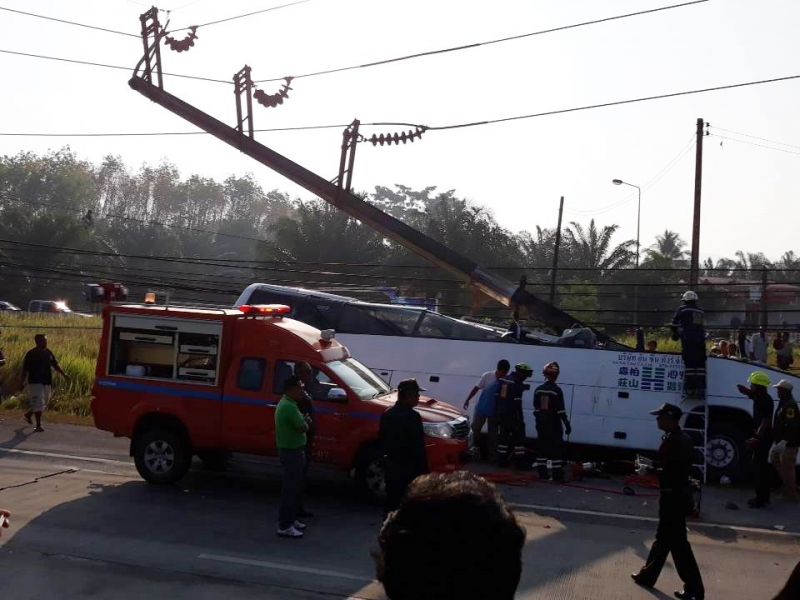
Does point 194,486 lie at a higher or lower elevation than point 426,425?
lower

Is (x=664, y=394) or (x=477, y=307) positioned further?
(x=477, y=307)

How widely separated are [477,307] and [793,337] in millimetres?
35505

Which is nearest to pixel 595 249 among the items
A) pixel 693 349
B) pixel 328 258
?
pixel 328 258

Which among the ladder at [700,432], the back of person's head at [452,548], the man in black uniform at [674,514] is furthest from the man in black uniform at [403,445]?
the back of person's head at [452,548]

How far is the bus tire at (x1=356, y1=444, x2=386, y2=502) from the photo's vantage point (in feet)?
36.2

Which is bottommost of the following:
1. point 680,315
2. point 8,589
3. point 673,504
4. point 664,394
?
point 8,589

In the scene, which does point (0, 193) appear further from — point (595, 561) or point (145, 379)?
point (595, 561)

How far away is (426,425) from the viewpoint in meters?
11.1

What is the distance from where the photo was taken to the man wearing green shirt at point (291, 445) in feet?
30.7

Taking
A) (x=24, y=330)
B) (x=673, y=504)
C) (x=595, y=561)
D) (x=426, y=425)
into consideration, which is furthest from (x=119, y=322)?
(x=24, y=330)

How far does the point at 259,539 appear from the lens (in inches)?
372

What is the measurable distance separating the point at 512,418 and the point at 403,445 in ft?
19.0

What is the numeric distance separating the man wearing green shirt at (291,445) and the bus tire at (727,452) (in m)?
7.27

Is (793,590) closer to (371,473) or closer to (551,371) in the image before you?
(371,473)
